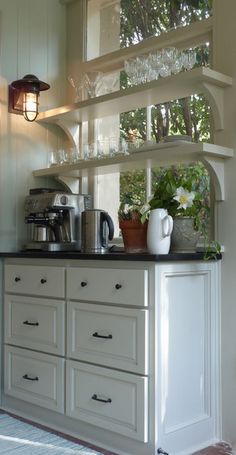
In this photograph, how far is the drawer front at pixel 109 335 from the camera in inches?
89.0

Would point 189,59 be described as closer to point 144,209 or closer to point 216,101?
point 216,101

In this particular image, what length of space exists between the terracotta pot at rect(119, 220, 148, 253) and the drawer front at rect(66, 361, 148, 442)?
57cm

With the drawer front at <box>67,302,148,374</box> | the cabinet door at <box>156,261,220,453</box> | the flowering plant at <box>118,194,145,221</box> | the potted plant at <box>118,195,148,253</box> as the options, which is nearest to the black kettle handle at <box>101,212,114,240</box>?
the flowering plant at <box>118,194,145,221</box>

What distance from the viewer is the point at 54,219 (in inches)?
122

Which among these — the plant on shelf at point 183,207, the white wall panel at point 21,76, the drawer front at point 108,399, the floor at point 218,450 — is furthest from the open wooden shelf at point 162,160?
the floor at point 218,450

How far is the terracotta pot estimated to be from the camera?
256cm

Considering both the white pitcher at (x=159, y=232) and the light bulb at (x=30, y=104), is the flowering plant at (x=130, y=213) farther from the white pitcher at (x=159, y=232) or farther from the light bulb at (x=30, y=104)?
the light bulb at (x=30, y=104)

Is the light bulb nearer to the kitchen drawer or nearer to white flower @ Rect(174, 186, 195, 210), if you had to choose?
white flower @ Rect(174, 186, 195, 210)

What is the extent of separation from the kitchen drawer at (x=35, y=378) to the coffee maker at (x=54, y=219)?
59cm

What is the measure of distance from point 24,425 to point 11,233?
1056mm

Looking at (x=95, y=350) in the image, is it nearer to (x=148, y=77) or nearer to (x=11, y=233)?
(x=11, y=233)

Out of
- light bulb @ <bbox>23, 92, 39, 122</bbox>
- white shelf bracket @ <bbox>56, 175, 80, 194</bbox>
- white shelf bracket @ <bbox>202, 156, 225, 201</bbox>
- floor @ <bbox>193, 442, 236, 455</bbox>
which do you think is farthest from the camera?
white shelf bracket @ <bbox>56, 175, 80, 194</bbox>

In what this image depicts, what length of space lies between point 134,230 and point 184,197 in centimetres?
28

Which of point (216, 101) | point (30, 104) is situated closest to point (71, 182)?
point (30, 104)
